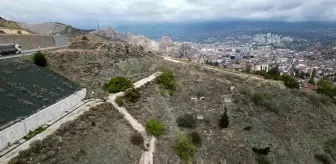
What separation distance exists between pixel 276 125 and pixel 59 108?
2243 cm

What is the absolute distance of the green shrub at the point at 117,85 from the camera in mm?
29672

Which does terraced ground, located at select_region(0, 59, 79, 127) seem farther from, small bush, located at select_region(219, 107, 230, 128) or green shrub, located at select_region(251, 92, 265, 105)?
green shrub, located at select_region(251, 92, 265, 105)

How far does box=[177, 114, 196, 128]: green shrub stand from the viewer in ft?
93.2

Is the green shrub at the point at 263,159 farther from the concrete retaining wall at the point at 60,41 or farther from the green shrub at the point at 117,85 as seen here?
the concrete retaining wall at the point at 60,41

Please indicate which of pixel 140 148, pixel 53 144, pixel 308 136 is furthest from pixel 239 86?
pixel 53 144

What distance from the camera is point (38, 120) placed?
66.9ft

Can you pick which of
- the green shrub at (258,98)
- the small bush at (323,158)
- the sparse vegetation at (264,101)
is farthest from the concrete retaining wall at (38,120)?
the small bush at (323,158)

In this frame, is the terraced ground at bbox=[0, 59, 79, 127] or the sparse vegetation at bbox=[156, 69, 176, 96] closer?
the terraced ground at bbox=[0, 59, 79, 127]

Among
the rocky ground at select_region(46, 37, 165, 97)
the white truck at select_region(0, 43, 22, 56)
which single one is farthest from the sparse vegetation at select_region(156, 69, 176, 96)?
the white truck at select_region(0, 43, 22, 56)

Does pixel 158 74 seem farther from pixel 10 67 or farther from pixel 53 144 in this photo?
pixel 53 144

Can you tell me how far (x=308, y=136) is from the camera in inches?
1247

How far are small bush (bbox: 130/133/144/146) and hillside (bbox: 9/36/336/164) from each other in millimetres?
434

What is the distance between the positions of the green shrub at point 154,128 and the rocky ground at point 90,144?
1761 mm

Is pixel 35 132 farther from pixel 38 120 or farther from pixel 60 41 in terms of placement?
pixel 60 41
